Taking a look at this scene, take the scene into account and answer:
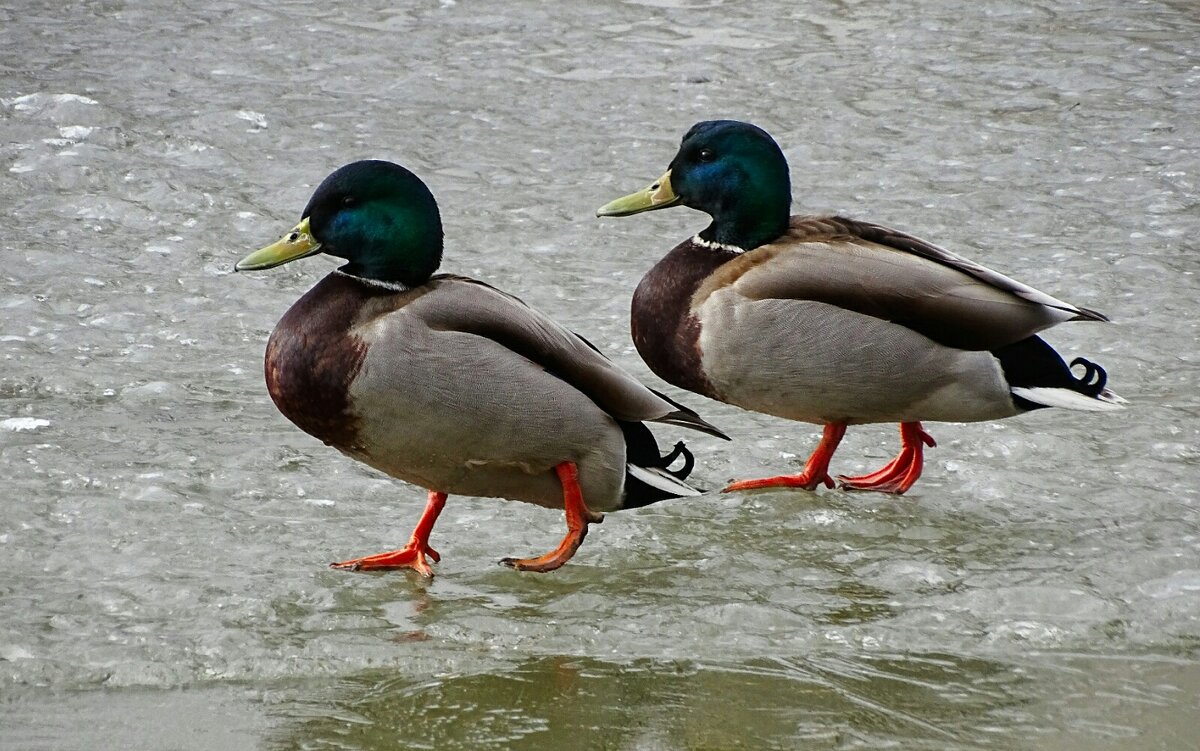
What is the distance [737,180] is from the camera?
4574 mm

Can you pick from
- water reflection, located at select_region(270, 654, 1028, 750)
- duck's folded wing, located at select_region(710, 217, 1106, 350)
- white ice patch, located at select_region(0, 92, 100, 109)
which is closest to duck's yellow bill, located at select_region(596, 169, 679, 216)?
duck's folded wing, located at select_region(710, 217, 1106, 350)

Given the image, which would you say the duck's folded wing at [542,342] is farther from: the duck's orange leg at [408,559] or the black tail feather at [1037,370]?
the black tail feather at [1037,370]

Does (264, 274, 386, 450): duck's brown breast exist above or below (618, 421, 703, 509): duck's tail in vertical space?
above

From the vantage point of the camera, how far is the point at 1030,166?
23.7 ft

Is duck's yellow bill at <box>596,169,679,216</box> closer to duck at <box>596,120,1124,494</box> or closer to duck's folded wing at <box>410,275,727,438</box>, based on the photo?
duck at <box>596,120,1124,494</box>

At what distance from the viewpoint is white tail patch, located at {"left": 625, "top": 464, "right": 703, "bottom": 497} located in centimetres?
409

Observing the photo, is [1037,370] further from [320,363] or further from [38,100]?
[38,100]

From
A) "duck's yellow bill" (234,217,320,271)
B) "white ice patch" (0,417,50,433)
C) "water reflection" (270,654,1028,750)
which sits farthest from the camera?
"white ice patch" (0,417,50,433)

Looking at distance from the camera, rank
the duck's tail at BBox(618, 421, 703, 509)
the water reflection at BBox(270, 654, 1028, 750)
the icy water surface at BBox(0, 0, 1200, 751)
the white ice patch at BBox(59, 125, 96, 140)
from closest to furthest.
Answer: the water reflection at BBox(270, 654, 1028, 750) < the icy water surface at BBox(0, 0, 1200, 751) < the duck's tail at BBox(618, 421, 703, 509) < the white ice patch at BBox(59, 125, 96, 140)

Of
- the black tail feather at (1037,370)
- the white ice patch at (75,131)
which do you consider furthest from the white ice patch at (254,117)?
the black tail feather at (1037,370)

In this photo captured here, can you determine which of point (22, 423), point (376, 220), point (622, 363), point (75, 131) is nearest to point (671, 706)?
point (376, 220)

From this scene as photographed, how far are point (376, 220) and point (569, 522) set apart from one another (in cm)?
88

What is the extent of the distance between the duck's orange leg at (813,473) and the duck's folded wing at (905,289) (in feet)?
1.31

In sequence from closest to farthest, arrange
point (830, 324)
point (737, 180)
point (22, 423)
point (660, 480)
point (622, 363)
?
1. point (660, 480)
2. point (830, 324)
3. point (737, 180)
4. point (22, 423)
5. point (622, 363)
